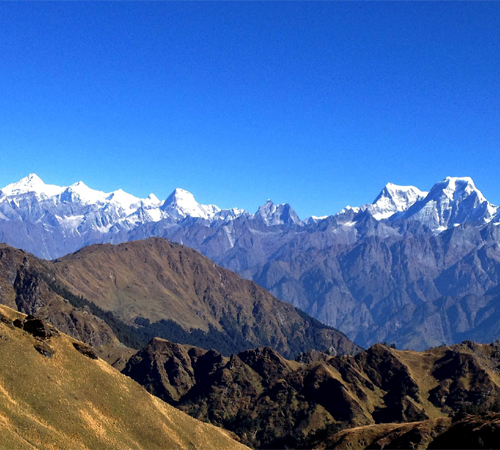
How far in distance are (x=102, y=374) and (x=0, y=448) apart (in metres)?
53.2

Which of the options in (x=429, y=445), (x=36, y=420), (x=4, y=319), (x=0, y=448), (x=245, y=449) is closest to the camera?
(x=0, y=448)

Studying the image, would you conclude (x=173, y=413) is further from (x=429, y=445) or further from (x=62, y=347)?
(x=429, y=445)

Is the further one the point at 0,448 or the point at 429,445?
the point at 429,445

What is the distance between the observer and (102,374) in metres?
163

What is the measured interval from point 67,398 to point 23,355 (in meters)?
15.6

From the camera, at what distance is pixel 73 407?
14238cm

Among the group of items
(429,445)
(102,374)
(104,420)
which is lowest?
(104,420)

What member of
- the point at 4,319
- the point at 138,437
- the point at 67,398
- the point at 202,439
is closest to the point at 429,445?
the point at 202,439

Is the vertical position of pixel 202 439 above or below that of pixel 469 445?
below

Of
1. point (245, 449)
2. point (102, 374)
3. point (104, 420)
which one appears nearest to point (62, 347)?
point (102, 374)

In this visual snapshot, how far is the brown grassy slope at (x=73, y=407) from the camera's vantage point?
128 metres

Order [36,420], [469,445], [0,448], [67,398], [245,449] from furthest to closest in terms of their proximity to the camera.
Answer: [245,449] → [469,445] → [67,398] → [36,420] → [0,448]

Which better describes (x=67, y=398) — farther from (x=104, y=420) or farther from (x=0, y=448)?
(x=0, y=448)

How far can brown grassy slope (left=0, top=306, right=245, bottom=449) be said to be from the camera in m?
128
